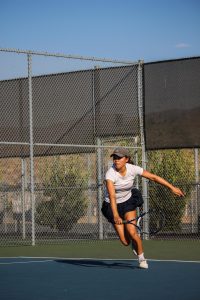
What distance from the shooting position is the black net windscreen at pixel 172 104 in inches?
631

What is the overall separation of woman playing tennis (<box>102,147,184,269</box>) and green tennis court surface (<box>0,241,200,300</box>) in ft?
1.38

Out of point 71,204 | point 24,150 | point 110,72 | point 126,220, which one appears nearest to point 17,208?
point 71,204

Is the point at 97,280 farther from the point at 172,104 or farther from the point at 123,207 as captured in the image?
the point at 172,104

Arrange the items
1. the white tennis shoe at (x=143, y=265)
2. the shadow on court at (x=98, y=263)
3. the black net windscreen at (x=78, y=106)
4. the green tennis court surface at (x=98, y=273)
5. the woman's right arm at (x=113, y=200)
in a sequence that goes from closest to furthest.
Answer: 1. the green tennis court surface at (x=98, y=273)
2. the woman's right arm at (x=113, y=200)
3. the white tennis shoe at (x=143, y=265)
4. the shadow on court at (x=98, y=263)
5. the black net windscreen at (x=78, y=106)

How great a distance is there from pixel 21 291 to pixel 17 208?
1403cm

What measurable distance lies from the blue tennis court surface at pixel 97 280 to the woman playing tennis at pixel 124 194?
0.42m

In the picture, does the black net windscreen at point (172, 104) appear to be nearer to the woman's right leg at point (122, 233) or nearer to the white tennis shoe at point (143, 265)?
the woman's right leg at point (122, 233)

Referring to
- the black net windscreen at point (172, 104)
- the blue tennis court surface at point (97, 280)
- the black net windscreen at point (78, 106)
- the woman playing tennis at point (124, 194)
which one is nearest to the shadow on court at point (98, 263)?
the blue tennis court surface at point (97, 280)

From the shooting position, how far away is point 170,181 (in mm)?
20703

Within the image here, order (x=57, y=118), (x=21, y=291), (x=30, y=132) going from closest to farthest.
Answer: (x=21, y=291) → (x=30, y=132) → (x=57, y=118)

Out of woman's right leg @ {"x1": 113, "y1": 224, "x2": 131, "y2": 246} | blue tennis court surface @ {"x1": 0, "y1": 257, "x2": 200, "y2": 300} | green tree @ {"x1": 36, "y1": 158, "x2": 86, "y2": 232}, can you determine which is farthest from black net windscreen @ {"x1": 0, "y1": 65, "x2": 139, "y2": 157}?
woman's right leg @ {"x1": 113, "y1": 224, "x2": 131, "y2": 246}

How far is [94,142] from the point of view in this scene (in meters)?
17.0

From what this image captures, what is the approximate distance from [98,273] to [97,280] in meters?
0.79

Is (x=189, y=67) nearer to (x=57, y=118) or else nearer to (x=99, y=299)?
(x=57, y=118)
